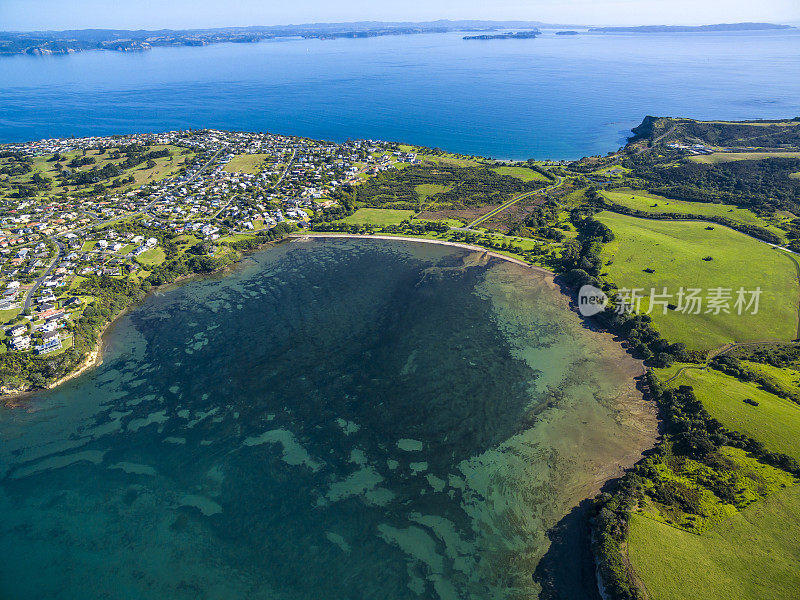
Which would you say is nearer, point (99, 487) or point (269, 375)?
point (99, 487)

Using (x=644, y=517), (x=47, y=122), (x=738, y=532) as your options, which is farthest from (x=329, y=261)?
(x=47, y=122)

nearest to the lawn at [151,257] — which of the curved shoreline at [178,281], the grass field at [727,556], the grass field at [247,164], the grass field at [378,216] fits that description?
the curved shoreline at [178,281]

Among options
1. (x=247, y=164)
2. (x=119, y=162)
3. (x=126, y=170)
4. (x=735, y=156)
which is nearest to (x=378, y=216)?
(x=247, y=164)

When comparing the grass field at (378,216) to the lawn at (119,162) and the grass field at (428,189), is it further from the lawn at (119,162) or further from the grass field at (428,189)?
the lawn at (119,162)

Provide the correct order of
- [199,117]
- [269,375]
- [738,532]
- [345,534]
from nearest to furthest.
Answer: [738,532]
[345,534]
[269,375]
[199,117]

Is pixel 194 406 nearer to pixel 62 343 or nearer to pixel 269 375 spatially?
pixel 269 375

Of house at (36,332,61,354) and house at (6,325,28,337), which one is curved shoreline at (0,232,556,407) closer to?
house at (36,332,61,354)
